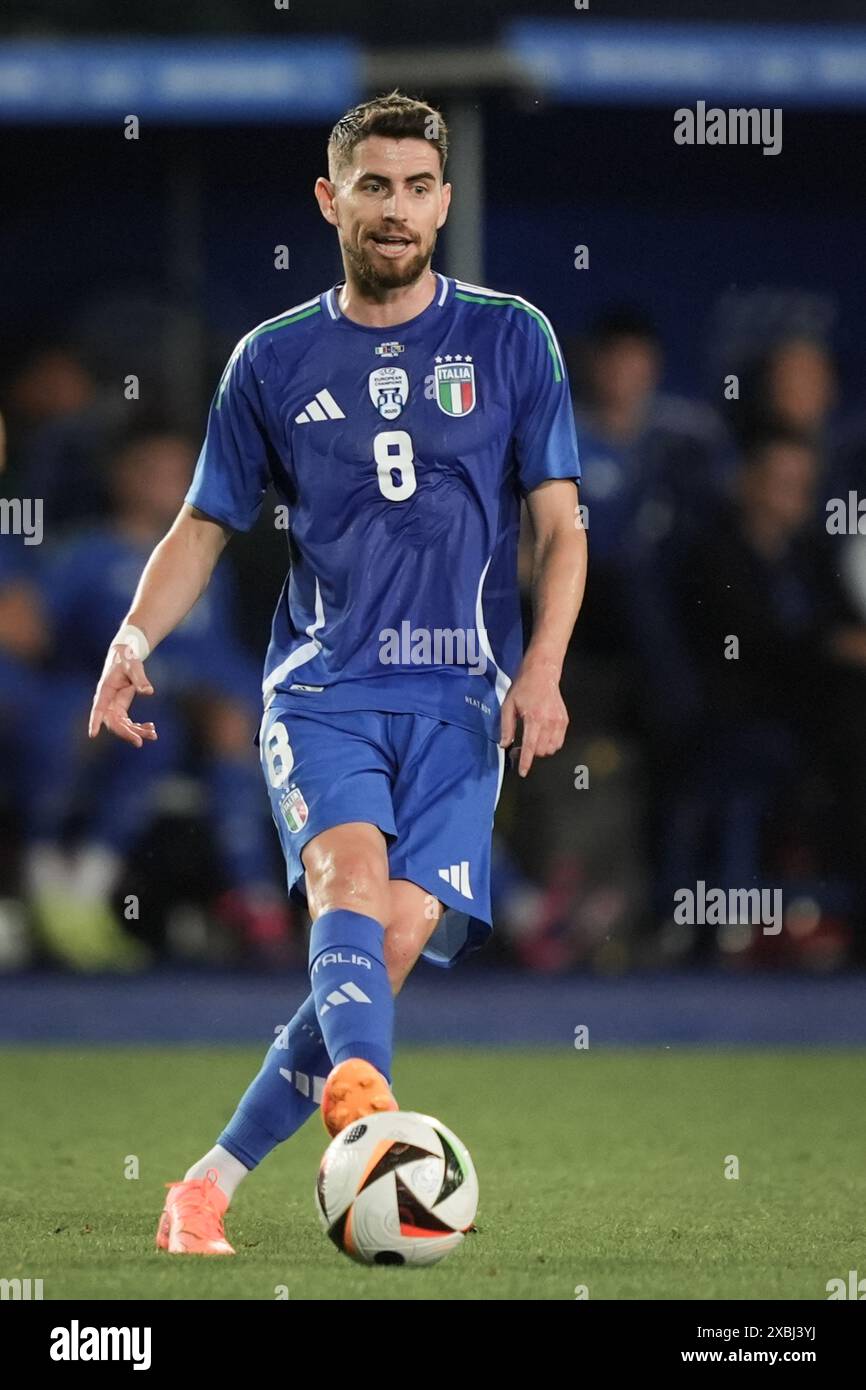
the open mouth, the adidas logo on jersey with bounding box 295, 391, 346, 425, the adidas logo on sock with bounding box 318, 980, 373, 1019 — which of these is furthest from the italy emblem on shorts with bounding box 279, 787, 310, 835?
the open mouth

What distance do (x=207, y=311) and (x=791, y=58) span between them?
3170 millimetres

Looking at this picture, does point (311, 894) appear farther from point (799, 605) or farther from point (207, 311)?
point (207, 311)

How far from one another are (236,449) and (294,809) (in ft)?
2.58

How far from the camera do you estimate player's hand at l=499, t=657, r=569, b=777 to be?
4523mm

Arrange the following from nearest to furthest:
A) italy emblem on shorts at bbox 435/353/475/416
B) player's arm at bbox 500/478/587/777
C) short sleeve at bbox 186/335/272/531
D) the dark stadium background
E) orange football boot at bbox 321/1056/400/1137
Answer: orange football boot at bbox 321/1056/400/1137 → player's arm at bbox 500/478/587/777 → italy emblem on shorts at bbox 435/353/475/416 → short sleeve at bbox 186/335/272/531 → the dark stadium background

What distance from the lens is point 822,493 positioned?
1033cm

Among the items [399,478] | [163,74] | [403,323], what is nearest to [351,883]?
[399,478]

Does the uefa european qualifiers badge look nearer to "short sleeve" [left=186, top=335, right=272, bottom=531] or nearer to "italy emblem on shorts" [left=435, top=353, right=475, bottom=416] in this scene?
"italy emblem on shorts" [left=435, top=353, right=475, bottom=416]

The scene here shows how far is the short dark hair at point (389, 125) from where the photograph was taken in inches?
185

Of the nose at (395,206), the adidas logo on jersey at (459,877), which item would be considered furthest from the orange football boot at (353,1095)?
the nose at (395,206)

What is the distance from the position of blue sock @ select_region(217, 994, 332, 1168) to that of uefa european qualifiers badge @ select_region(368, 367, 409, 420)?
1171 mm

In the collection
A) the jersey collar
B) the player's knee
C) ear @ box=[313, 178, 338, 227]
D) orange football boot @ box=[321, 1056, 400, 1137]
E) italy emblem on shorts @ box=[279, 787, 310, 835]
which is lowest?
orange football boot @ box=[321, 1056, 400, 1137]

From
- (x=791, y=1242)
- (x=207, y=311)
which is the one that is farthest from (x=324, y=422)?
(x=207, y=311)

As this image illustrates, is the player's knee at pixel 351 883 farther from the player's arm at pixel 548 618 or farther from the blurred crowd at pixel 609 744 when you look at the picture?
the blurred crowd at pixel 609 744
